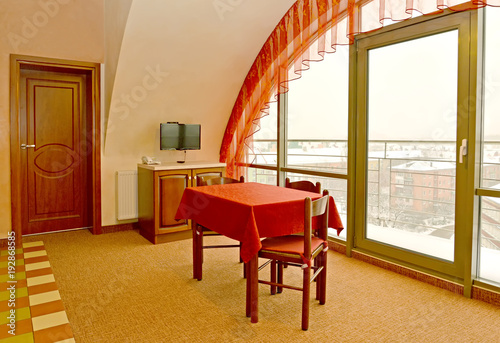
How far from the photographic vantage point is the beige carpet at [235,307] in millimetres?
2217

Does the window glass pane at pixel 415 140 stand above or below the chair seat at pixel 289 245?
above

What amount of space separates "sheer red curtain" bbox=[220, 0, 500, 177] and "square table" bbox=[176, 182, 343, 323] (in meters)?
1.55

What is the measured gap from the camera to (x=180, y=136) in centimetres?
462

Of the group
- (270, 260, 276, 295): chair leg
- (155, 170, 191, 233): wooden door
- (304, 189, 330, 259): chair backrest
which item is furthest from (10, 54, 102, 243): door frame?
(304, 189, 330, 259): chair backrest

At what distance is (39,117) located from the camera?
439cm

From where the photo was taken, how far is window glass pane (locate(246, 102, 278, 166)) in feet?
15.5

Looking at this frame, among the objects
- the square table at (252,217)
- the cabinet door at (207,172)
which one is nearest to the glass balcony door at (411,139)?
the square table at (252,217)

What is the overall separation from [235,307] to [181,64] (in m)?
2.78

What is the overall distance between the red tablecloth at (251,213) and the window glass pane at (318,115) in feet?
5.32

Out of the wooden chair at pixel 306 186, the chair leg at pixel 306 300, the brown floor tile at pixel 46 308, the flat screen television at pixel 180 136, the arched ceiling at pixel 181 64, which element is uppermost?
the arched ceiling at pixel 181 64

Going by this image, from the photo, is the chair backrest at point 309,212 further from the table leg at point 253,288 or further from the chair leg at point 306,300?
the table leg at point 253,288

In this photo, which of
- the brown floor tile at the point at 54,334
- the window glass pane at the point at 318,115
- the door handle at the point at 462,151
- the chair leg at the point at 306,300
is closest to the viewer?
the brown floor tile at the point at 54,334

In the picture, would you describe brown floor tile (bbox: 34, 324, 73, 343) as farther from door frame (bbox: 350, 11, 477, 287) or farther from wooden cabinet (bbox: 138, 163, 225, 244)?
door frame (bbox: 350, 11, 477, 287)

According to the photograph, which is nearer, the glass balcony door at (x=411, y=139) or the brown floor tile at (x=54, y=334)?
the brown floor tile at (x=54, y=334)
